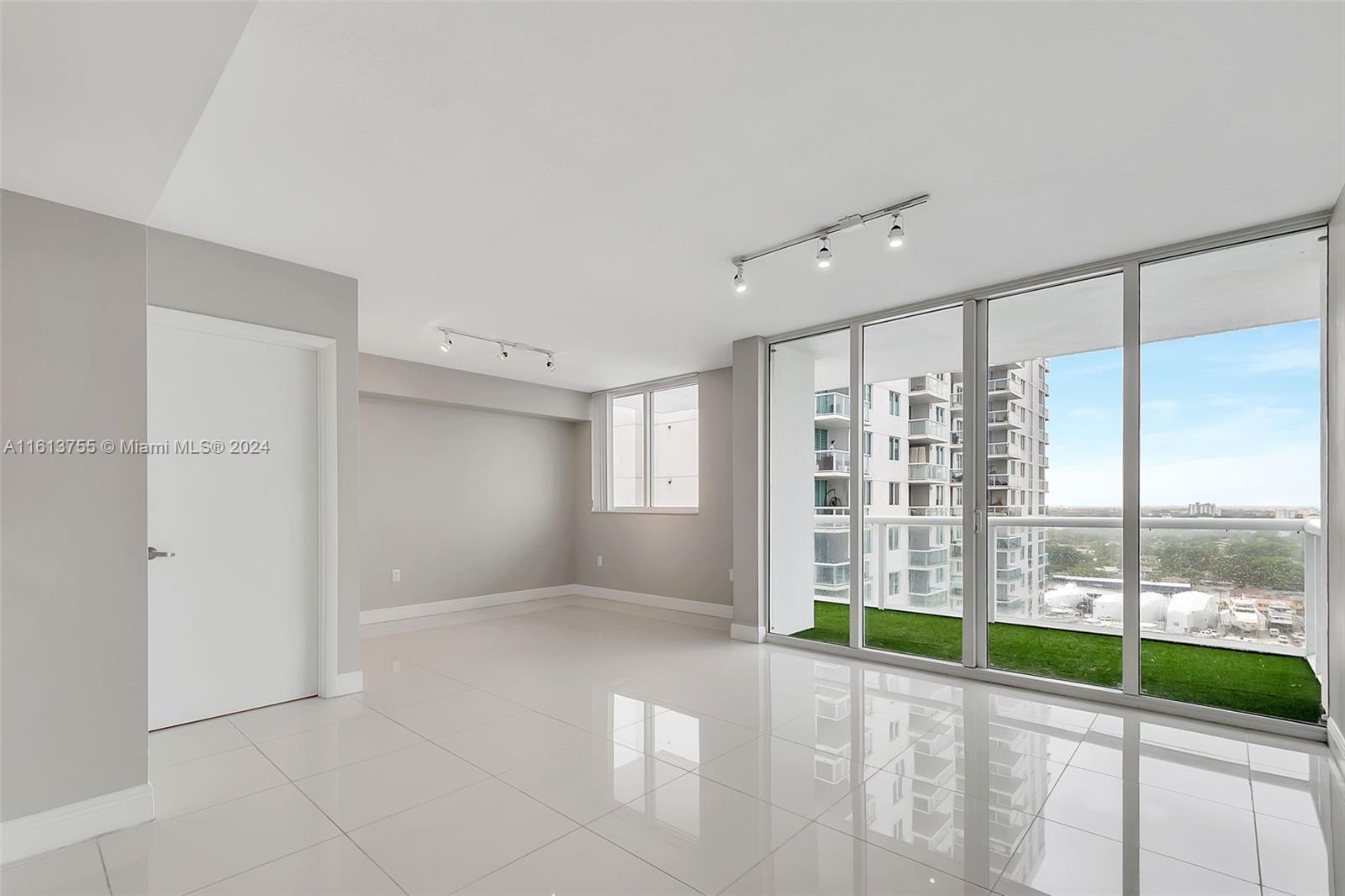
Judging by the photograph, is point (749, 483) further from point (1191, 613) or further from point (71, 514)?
point (71, 514)

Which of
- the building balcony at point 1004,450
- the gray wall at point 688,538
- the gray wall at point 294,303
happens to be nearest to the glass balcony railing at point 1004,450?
the building balcony at point 1004,450

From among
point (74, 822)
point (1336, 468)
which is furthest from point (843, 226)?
point (74, 822)

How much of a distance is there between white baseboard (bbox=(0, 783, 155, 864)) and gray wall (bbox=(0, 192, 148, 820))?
0.11 ft

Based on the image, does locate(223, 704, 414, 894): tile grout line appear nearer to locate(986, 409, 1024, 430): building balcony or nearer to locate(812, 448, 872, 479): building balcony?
locate(812, 448, 872, 479): building balcony

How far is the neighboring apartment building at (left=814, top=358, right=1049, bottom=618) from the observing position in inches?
159

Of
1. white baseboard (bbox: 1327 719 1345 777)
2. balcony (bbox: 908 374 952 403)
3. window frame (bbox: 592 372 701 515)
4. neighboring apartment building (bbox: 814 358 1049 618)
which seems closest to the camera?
white baseboard (bbox: 1327 719 1345 777)

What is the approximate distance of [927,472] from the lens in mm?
4520

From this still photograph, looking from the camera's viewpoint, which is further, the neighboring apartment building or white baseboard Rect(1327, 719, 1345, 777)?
the neighboring apartment building

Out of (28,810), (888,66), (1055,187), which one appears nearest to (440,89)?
(888,66)

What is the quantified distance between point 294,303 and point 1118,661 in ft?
19.1

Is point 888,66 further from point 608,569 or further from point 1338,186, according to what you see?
point 608,569

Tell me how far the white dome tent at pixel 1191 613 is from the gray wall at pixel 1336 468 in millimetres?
456

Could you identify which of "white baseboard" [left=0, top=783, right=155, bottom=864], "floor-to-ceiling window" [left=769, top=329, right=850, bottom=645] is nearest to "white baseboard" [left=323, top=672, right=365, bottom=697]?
"white baseboard" [left=0, top=783, right=155, bottom=864]

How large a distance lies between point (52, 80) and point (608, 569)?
6.52m
